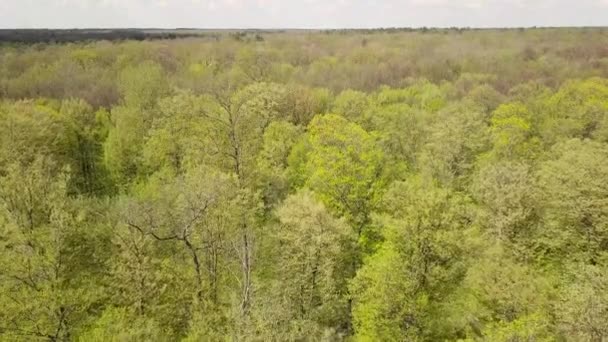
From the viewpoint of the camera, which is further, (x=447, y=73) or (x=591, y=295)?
(x=447, y=73)

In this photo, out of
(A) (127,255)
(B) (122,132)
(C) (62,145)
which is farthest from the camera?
(C) (62,145)

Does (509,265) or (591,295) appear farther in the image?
(509,265)

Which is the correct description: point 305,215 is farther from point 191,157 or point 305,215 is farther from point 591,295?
point 591,295

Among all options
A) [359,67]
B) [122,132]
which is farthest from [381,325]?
[359,67]

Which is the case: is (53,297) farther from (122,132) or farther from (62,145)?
(62,145)

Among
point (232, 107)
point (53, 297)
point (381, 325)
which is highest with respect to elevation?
point (232, 107)

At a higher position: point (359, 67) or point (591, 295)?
point (359, 67)

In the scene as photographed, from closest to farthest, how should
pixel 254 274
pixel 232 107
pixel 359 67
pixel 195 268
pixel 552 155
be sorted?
pixel 195 268
pixel 254 274
pixel 232 107
pixel 552 155
pixel 359 67

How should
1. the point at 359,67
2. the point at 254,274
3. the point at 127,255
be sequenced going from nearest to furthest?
the point at 127,255
the point at 254,274
the point at 359,67

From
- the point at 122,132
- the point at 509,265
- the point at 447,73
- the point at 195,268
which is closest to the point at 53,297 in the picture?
the point at 195,268
